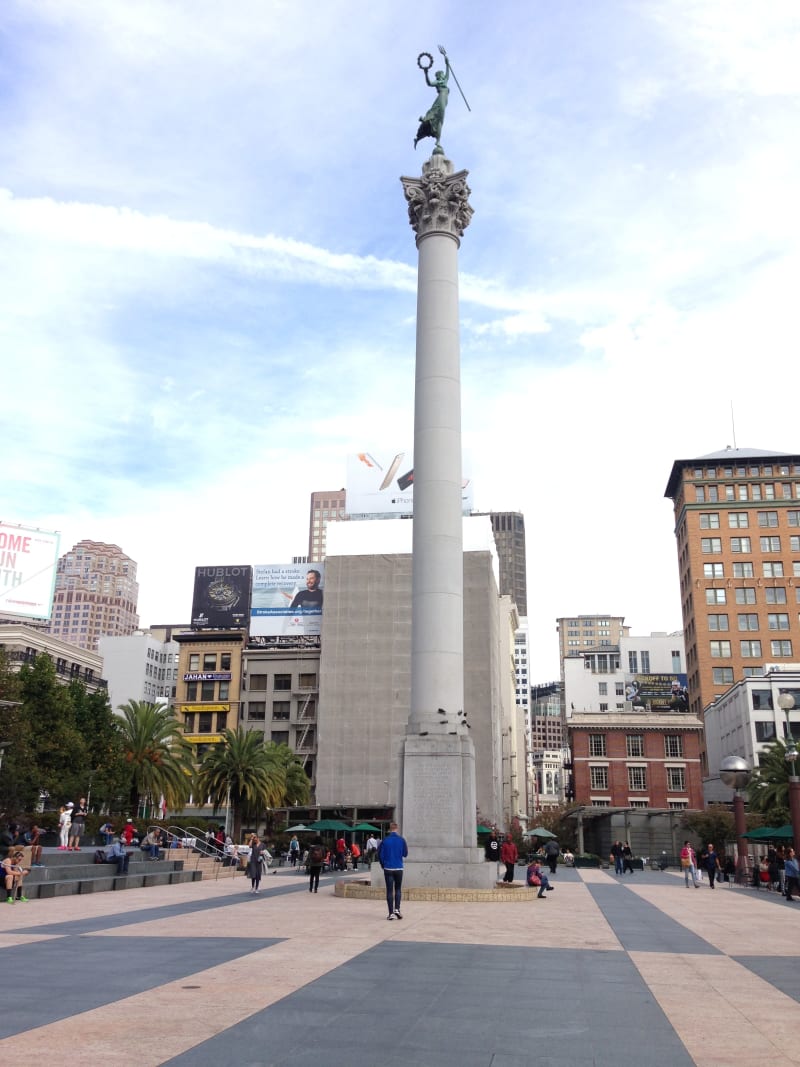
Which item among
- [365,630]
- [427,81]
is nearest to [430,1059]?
[427,81]


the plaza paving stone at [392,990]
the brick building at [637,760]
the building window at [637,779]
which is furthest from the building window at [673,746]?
the plaza paving stone at [392,990]

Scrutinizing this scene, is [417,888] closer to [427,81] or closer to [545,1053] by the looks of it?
[545,1053]

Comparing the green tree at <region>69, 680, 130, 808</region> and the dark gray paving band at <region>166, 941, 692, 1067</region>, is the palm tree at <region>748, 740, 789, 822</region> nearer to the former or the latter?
the green tree at <region>69, 680, 130, 808</region>

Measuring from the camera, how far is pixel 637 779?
91812 millimetres

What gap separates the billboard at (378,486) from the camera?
108 meters

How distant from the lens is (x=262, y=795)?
68438 millimetres

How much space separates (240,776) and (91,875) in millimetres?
37690

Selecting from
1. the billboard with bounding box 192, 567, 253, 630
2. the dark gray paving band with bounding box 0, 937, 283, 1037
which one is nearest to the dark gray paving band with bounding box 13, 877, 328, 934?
the dark gray paving band with bounding box 0, 937, 283, 1037

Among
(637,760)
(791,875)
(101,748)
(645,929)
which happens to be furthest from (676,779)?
(645,929)

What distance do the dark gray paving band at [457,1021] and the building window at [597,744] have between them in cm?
8296

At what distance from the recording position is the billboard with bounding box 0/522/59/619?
246 ft

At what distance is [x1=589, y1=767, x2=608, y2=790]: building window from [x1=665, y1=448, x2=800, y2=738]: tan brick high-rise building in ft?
74.1

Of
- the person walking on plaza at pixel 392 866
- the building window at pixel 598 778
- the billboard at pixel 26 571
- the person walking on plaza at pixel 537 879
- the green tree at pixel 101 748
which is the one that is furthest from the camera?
the building window at pixel 598 778

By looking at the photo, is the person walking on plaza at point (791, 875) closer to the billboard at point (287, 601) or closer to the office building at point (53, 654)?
the office building at point (53, 654)
